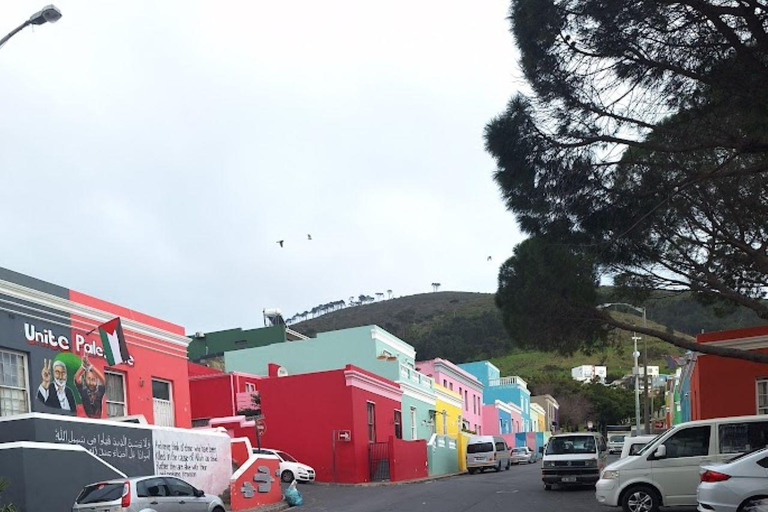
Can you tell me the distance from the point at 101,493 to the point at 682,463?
1059cm

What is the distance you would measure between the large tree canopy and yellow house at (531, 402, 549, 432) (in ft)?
225

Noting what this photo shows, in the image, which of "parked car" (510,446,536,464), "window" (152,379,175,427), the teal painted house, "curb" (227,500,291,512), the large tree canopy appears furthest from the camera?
"parked car" (510,446,536,464)

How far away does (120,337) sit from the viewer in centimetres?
2264

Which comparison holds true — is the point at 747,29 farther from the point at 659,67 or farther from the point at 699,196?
the point at 699,196

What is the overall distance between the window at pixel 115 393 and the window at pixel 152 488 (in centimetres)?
754

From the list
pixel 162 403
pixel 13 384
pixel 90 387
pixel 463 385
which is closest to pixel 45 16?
pixel 13 384

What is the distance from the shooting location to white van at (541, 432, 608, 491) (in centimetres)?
2512

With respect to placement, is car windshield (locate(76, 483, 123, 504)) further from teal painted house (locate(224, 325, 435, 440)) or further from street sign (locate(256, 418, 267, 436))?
teal painted house (locate(224, 325, 435, 440))

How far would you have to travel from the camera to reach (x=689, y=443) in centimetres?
1620

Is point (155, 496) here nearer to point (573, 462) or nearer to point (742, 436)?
point (742, 436)

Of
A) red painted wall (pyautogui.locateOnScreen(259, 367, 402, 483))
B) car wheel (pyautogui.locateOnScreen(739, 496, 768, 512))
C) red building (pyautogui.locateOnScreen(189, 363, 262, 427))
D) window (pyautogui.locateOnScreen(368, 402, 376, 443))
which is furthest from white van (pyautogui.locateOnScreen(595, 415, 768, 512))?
window (pyautogui.locateOnScreen(368, 402, 376, 443))

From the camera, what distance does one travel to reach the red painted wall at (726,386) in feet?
79.8

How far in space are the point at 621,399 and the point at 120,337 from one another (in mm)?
75857

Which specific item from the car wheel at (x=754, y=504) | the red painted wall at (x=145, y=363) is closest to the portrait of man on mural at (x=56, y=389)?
the red painted wall at (x=145, y=363)
